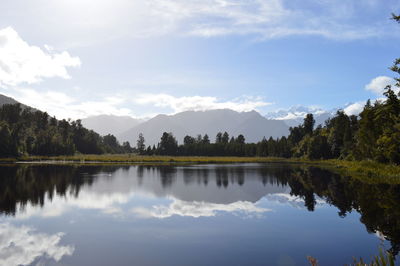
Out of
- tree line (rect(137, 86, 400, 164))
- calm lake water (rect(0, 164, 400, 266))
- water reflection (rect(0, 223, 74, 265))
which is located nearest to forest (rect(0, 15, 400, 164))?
tree line (rect(137, 86, 400, 164))

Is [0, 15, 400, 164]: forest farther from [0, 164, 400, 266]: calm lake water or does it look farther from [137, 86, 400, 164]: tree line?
[0, 164, 400, 266]: calm lake water

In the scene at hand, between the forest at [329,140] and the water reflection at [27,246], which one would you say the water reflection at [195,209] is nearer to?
the water reflection at [27,246]

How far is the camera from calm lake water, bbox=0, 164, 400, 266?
56.3ft

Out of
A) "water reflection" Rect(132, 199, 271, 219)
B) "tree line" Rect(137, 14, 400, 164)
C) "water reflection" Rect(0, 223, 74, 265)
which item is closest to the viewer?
"water reflection" Rect(0, 223, 74, 265)

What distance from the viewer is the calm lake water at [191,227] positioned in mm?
17156

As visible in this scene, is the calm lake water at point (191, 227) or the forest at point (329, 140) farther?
the forest at point (329, 140)

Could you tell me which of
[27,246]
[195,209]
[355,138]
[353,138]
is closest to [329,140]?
[353,138]

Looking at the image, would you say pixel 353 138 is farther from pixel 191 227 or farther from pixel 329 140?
pixel 191 227

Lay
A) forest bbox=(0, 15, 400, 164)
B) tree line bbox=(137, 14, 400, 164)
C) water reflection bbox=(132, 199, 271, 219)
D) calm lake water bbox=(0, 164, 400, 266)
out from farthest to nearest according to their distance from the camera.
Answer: forest bbox=(0, 15, 400, 164) < tree line bbox=(137, 14, 400, 164) < water reflection bbox=(132, 199, 271, 219) < calm lake water bbox=(0, 164, 400, 266)

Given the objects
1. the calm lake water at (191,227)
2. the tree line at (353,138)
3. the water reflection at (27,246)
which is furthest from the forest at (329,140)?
the water reflection at (27,246)

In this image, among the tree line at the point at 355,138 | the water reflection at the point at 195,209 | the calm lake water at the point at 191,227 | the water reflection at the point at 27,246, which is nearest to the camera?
the water reflection at the point at 27,246

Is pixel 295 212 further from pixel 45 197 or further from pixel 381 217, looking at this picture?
pixel 45 197

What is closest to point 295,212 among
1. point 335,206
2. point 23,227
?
point 335,206

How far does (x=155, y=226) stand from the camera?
24031 mm
